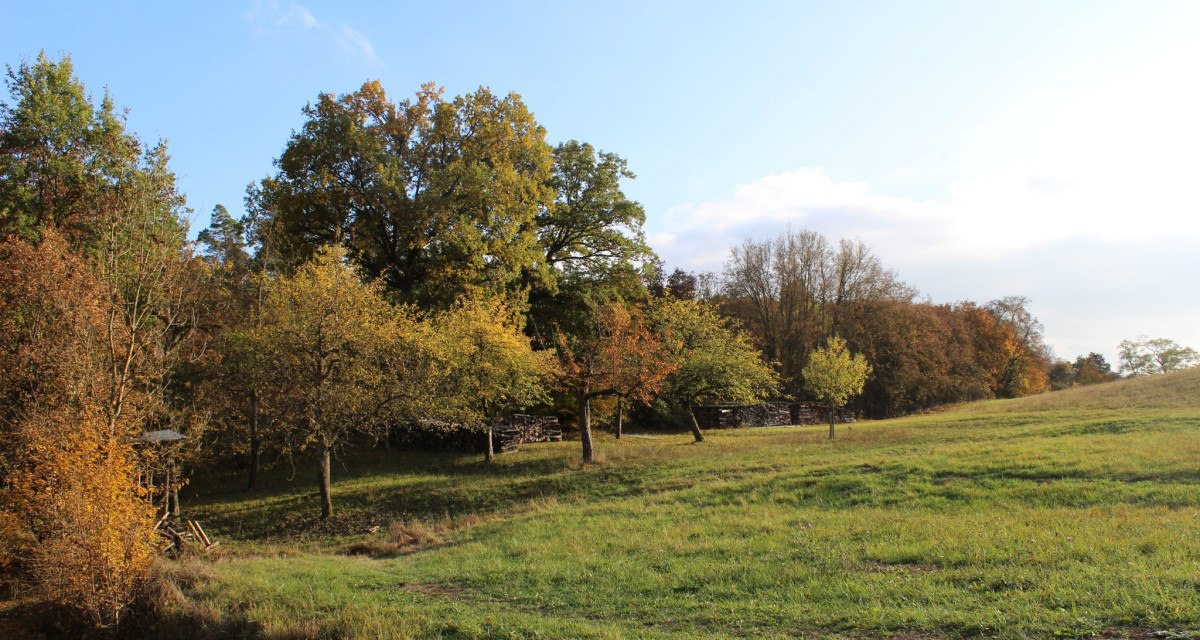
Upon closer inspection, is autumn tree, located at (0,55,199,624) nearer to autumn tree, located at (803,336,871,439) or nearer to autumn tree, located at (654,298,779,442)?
autumn tree, located at (654,298,779,442)

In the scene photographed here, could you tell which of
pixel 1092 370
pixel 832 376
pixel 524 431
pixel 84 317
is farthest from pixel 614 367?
pixel 1092 370

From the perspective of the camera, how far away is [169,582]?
12227 millimetres

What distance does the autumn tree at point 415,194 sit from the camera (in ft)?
89.9

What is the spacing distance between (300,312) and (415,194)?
9451 mm

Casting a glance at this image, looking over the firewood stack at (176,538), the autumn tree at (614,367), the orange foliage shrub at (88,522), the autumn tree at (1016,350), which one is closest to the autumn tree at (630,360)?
the autumn tree at (614,367)

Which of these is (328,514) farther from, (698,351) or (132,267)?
(698,351)

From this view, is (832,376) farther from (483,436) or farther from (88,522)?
(88,522)

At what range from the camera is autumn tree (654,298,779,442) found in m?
29.0

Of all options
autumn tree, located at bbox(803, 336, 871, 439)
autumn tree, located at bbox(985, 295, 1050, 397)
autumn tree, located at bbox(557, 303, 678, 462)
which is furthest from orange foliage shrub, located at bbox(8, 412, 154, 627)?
autumn tree, located at bbox(985, 295, 1050, 397)

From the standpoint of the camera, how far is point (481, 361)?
23859 millimetres

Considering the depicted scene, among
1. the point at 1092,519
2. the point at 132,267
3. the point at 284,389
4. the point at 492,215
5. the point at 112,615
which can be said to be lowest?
the point at 112,615

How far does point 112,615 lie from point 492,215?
64.6ft

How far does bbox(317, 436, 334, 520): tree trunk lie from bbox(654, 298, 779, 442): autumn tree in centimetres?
1307

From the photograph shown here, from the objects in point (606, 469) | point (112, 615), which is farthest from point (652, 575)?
point (606, 469)
